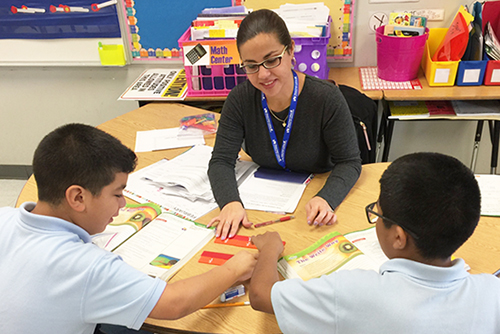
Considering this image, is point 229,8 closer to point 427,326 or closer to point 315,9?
point 315,9

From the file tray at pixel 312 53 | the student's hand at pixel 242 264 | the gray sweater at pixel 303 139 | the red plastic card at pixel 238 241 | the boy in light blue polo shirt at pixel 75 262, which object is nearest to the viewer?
the boy in light blue polo shirt at pixel 75 262

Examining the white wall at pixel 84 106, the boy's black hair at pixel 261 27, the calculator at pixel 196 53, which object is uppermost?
the boy's black hair at pixel 261 27

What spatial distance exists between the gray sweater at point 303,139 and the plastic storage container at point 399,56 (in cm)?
100

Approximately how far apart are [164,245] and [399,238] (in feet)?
2.43

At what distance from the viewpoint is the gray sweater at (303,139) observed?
1.57 meters

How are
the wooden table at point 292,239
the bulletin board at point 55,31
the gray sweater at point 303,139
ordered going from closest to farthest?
the wooden table at point 292,239, the gray sweater at point 303,139, the bulletin board at point 55,31

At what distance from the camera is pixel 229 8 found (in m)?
2.59

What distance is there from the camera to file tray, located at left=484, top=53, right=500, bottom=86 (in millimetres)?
2328

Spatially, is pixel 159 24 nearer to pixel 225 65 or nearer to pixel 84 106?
pixel 225 65

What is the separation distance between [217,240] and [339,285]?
58cm

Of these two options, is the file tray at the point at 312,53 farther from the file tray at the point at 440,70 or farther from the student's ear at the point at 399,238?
the student's ear at the point at 399,238

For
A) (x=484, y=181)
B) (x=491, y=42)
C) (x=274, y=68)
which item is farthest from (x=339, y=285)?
(x=491, y=42)

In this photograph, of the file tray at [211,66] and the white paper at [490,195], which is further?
the file tray at [211,66]

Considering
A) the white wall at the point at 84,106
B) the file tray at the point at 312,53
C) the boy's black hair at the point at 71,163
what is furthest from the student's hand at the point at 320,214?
the white wall at the point at 84,106
